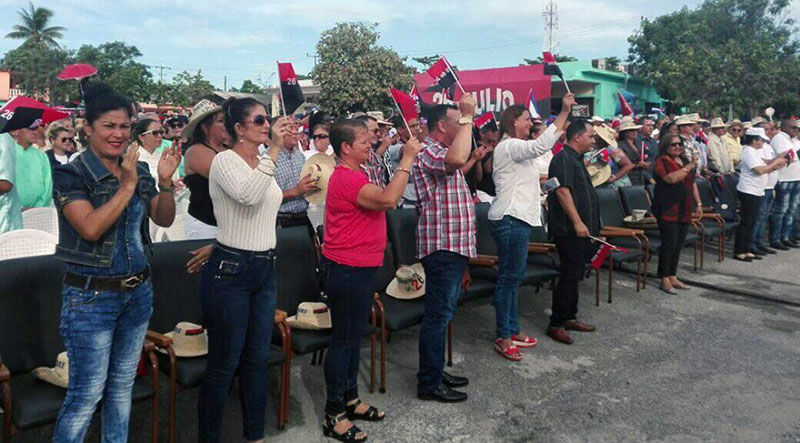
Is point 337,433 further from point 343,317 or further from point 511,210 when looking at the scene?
point 511,210

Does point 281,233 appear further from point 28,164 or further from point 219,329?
point 28,164

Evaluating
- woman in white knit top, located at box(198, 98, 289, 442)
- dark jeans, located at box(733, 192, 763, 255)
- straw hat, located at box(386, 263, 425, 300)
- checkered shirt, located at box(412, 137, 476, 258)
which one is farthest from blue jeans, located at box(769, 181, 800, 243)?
woman in white knit top, located at box(198, 98, 289, 442)

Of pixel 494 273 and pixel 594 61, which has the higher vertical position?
pixel 594 61

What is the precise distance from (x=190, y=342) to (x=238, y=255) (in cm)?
81

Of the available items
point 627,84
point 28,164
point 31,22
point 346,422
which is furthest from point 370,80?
point 31,22

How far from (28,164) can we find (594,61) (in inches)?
1244

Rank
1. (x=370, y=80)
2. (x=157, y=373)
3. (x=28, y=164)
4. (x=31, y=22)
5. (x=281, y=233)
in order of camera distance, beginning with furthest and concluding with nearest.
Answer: (x=31, y=22) → (x=370, y=80) → (x=28, y=164) → (x=281, y=233) → (x=157, y=373)

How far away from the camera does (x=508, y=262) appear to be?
4656 millimetres

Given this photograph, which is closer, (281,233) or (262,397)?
(262,397)

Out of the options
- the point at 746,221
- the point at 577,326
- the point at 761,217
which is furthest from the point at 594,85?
the point at 577,326

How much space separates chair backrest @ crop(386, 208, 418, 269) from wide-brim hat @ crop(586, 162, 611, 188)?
343 cm

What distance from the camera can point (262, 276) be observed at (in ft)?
9.31

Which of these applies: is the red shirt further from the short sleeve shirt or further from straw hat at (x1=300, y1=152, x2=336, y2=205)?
the short sleeve shirt

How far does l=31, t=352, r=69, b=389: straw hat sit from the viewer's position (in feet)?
9.11
